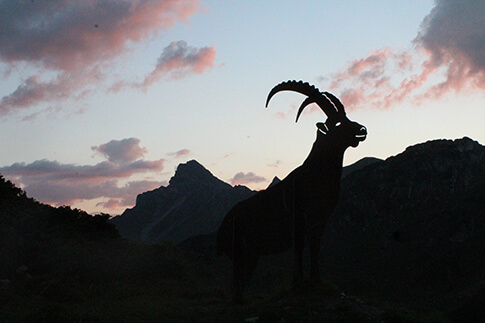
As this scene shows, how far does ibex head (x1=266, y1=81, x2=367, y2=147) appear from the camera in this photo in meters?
16.2

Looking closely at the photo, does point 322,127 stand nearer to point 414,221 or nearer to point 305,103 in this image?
point 305,103

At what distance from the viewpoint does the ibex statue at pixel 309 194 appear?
639 inches

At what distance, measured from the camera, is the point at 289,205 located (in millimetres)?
16672

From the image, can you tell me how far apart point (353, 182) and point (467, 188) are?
36.8 metres

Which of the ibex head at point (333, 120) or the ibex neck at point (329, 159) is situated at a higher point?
the ibex head at point (333, 120)

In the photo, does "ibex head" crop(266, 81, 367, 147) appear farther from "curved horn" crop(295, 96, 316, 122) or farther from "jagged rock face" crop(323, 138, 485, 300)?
"jagged rock face" crop(323, 138, 485, 300)

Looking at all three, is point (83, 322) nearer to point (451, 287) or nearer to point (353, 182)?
point (451, 287)

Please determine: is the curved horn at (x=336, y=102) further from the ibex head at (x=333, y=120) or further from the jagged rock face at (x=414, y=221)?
the jagged rock face at (x=414, y=221)

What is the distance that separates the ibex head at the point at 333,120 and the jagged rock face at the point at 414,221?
9999 centimetres

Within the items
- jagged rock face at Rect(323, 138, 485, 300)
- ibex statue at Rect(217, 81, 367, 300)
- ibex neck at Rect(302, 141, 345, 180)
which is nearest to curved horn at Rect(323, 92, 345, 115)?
ibex statue at Rect(217, 81, 367, 300)

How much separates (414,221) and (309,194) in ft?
424

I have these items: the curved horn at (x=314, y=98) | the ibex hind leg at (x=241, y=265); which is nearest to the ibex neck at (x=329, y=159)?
the curved horn at (x=314, y=98)

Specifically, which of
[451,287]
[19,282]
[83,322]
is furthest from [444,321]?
[451,287]

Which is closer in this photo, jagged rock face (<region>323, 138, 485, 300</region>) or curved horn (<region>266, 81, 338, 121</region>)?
curved horn (<region>266, 81, 338, 121</region>)
